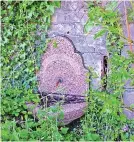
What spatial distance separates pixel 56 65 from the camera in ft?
14.2

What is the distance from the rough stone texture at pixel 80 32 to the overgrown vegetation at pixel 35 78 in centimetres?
8

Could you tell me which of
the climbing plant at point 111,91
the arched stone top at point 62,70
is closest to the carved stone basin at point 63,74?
the arched stone top at point 62,70

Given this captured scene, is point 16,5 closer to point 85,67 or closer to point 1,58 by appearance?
point 1,58

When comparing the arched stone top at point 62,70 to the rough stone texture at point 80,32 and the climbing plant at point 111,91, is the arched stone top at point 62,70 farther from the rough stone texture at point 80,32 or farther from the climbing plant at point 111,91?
the climbing plant at point 111,91

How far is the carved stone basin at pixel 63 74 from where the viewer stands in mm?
4242

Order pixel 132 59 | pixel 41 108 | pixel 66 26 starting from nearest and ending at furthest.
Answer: pixel 132 59, pixel 41 108, pixel 66 26

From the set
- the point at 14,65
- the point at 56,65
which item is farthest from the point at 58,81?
the point at 14,65

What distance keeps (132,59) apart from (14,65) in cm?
137

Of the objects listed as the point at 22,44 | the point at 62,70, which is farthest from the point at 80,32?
the point at 22,44

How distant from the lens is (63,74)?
4.31 metres

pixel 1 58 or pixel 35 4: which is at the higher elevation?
pixel 35 4

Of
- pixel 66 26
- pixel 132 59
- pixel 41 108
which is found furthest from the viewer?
pixel 66 26

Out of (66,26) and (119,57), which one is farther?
(66,26)

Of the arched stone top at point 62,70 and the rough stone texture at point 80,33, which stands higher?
the rough stone texture at point 80,33
